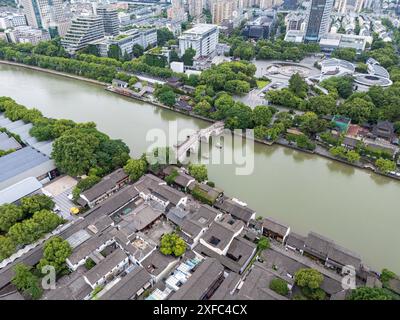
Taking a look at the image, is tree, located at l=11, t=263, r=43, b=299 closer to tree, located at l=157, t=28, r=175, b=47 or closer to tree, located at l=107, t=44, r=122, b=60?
tree, located at l=107, t=44, r=122, b=60

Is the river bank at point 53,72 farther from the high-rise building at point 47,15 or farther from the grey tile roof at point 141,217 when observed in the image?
the grey tile roof at point 141,217

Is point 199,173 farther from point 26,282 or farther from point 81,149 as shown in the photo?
point 26,282

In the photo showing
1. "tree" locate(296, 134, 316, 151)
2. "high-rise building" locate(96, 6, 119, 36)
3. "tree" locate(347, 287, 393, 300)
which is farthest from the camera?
"high-rise building" locate(96, 6, 119, 36)

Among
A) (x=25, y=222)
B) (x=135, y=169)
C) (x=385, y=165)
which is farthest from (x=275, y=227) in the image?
(x=25, y=222)

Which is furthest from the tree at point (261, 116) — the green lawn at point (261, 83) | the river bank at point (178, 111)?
the green lawn at point (261, 83)

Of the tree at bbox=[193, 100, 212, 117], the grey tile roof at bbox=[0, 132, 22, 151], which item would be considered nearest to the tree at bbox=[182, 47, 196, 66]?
the tree at bbox=[193, 100, 212, 117]
